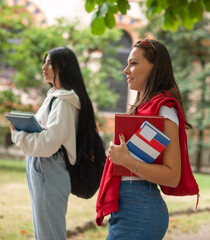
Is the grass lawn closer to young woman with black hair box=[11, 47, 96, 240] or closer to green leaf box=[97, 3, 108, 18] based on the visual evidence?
young woman with black hair box=[11, 47, 96, 240]

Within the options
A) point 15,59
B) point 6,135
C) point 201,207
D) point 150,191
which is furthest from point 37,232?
point 6,135

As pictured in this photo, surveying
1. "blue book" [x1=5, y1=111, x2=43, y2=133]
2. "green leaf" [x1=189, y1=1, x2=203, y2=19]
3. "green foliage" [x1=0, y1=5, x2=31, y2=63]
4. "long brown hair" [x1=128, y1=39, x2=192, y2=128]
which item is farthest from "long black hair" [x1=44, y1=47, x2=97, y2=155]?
"green foliage" [x1=0, y1=5, x2=31, y2=63]

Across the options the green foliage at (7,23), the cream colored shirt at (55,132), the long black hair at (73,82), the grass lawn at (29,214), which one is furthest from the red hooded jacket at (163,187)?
the green foliage at (7,23)

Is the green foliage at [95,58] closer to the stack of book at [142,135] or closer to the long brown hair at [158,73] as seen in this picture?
the long brown hair at [158,73]

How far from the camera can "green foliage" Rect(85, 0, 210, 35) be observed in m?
3.42

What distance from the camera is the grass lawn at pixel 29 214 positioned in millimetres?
4504

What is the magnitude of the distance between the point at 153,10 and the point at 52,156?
2.19 meters

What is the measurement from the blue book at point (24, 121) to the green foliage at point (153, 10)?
1294 mm

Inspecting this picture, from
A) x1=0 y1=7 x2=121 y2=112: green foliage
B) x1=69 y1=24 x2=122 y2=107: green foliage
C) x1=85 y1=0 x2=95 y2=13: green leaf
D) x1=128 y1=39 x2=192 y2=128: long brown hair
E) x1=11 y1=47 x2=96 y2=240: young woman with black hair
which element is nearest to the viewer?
x1=128 y1=39 x2=192 y2=128: long brown hair

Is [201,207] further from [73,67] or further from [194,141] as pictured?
[194,141]

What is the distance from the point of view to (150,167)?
182 cm

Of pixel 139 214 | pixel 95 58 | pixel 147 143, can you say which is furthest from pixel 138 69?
pixel 95 58

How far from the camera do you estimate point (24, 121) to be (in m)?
2.60

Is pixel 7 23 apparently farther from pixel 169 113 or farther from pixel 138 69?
pixel 169 113
